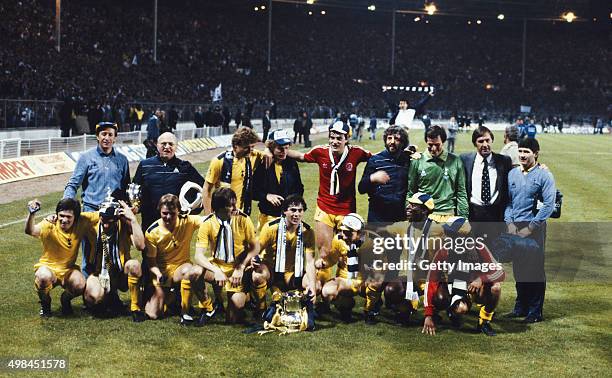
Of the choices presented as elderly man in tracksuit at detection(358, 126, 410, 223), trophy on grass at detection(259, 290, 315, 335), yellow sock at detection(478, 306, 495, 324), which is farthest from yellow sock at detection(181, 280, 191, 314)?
yellow sock at detection(478, 306, 495, 324)

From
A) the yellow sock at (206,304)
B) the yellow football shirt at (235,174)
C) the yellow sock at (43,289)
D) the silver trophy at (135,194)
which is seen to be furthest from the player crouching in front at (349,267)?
the yellow sock at (43,289)

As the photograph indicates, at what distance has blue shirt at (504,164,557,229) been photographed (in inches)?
347

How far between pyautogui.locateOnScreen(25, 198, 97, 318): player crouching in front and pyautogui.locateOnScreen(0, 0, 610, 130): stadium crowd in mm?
24994

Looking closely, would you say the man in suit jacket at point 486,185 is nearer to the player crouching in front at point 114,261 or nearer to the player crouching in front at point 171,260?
the player crouching in front at point 171,260

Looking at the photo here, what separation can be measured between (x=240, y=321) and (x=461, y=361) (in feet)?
7.99

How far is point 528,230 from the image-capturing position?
880 cm

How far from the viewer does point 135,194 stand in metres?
9.13

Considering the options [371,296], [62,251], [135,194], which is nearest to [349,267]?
[371,296]

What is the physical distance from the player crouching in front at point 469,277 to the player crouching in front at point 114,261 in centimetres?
304

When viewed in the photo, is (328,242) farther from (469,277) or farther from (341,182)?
(469,277)

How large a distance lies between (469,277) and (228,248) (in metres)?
2.55

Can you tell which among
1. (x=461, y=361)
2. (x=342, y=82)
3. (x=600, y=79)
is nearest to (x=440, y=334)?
(x=461, y=361)

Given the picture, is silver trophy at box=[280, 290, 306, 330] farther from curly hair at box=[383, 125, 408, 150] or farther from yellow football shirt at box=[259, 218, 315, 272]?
curly hair at box=[383, 125, 408, 150]

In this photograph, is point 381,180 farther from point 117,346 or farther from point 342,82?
point 342,82
